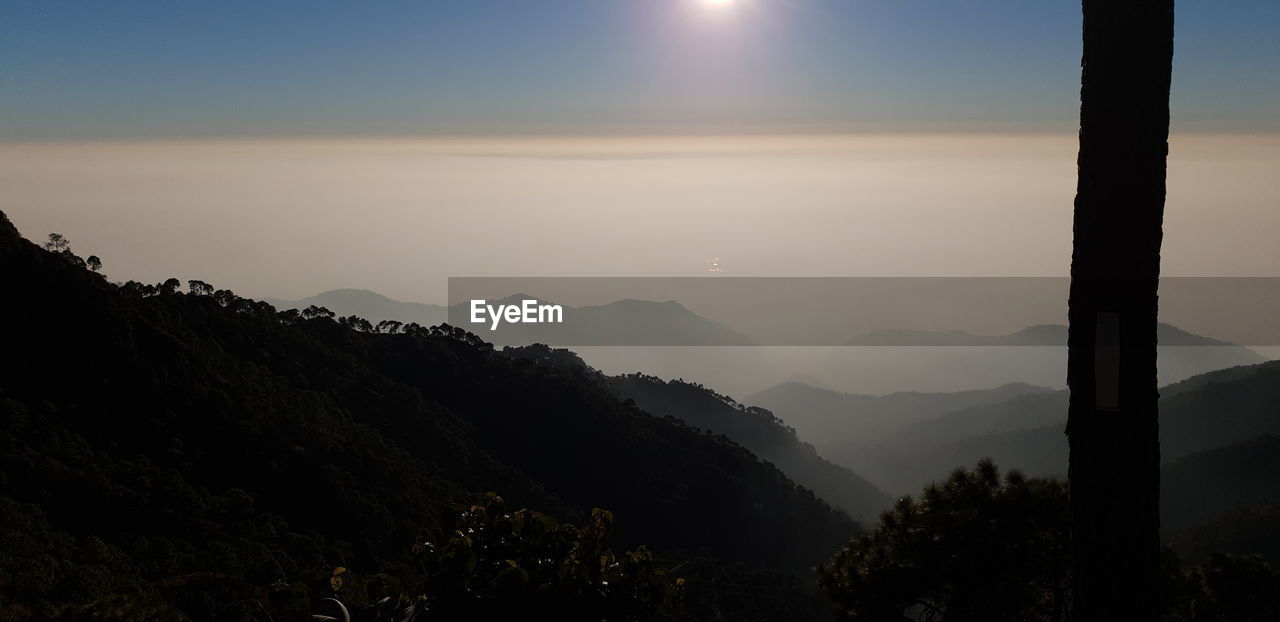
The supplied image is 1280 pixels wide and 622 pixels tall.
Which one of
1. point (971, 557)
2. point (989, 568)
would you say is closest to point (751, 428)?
point (971, 557)

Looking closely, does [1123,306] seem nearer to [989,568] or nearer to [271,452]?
[989,568]

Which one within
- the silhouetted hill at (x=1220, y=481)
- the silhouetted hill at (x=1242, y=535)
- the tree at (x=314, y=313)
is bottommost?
the silhouetted hill at (x=1220, y=481)

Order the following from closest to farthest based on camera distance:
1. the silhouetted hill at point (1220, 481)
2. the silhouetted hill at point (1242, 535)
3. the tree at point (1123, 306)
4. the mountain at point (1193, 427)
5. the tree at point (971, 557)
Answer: the tree at point (1123, 306), the tree at point (971, 557), the silhouetted hill at point (1242, 535), the silhouetted hill at point (1220, 481), the mountain at point (1193, 427)

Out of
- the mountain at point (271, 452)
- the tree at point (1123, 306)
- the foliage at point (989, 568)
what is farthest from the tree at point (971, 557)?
the tree at point (1123, 306)

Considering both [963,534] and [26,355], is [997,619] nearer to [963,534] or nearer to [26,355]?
[963,534]

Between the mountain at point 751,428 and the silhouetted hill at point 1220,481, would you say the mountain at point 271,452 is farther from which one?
the silhouetted hill at point 1220,481

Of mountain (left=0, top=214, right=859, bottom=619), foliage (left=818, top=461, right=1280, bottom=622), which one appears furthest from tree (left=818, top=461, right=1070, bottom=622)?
mountain (left=0, top=214, right=859, bottom=619)

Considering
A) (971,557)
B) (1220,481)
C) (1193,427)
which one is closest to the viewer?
(971,557)
